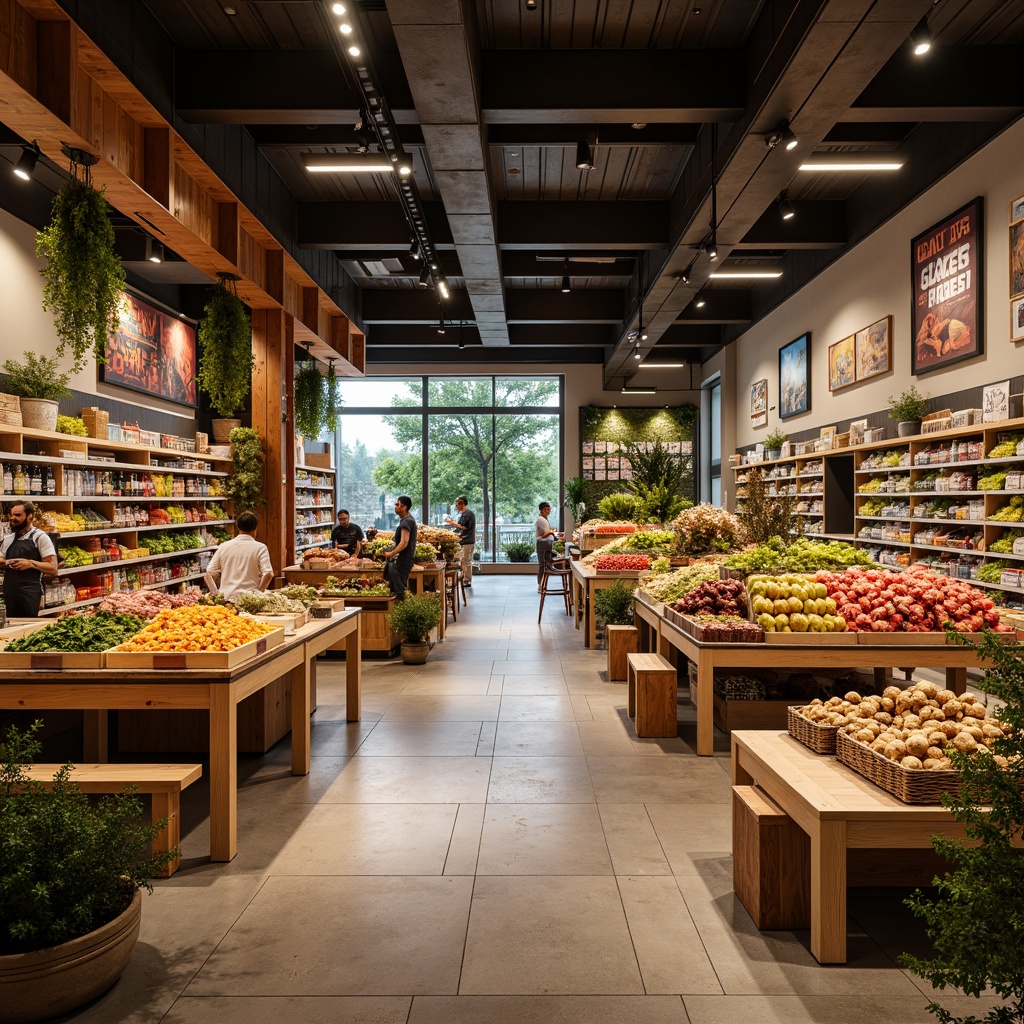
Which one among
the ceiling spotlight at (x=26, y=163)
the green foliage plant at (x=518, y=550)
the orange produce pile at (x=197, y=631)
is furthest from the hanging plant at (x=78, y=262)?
the green foliage plant at (x=518, y=550)

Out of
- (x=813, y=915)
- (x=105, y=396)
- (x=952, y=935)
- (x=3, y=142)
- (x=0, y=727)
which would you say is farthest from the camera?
(x=105, y=396)

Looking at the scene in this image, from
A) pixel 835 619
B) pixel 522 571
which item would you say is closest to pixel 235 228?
pixel 835 619

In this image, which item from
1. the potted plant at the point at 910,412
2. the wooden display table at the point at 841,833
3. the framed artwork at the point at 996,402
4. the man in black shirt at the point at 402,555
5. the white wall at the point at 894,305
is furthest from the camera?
the man in black shirt at the point at 402,555

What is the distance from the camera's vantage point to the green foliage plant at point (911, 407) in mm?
8602

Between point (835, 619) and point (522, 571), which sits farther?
point (522, 571)

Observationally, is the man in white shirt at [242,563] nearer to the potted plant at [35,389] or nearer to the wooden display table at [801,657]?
the potted plant at [35,389]

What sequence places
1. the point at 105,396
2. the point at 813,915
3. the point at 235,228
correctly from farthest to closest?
the point at 105,396
the point at 235,228
the point at 813,915

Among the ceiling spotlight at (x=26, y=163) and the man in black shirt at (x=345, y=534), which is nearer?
the ceiling spotlight at (x=26, y=163)

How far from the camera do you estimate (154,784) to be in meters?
3.33

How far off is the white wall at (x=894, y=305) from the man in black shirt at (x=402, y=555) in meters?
5.69

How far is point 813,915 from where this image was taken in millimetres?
2773

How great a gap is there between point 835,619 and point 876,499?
5.13m

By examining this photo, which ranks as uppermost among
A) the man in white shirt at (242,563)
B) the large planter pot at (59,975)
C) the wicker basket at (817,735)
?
the man in white shirt at (242,563)

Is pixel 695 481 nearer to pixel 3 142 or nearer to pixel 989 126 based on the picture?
pixel 989 126
